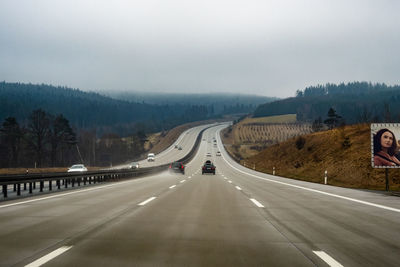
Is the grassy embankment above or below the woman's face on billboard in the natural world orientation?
below

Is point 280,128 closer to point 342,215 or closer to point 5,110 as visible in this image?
point 5,110

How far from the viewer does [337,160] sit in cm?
3931

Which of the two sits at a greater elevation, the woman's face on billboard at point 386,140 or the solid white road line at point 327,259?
the woman's face on billboard at point 386,140

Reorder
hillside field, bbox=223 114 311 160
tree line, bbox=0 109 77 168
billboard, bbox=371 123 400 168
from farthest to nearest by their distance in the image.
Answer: hillside field, bbox=223 114 311 160 → tree line, bbox=0 109 77 168 → billboard, bbox=371 123 400 168

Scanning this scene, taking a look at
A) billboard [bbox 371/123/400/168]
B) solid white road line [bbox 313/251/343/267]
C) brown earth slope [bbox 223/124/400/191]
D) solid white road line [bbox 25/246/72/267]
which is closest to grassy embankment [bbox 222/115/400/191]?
brown earth slope [bbox 223/124/400/191]

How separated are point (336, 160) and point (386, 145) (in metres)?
21.6

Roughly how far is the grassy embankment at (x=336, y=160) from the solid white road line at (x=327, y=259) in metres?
18.9

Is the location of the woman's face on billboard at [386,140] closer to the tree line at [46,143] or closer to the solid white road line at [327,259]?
the solid white road line at [327,259]

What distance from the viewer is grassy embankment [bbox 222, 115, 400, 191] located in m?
28.7

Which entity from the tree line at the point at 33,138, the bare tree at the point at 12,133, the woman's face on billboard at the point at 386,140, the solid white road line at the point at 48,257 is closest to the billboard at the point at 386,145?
the woman's face on billboard at the point at 386,140

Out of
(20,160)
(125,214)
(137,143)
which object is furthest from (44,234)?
(137,143)

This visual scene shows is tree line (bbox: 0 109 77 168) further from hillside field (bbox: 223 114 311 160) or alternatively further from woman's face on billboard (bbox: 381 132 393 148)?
woman's face on billboard (bbox: 381 132 393 148)

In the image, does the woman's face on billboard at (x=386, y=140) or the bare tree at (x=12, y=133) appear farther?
the bare tree at (x=12, y=133)

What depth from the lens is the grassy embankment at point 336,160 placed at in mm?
28688
